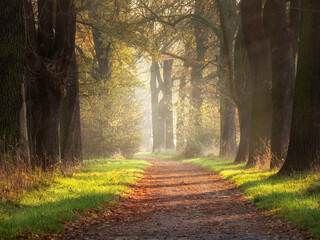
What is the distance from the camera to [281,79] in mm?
12828

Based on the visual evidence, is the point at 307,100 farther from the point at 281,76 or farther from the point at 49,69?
the point at 49,69

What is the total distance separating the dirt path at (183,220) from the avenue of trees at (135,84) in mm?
2532

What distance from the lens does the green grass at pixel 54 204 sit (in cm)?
583

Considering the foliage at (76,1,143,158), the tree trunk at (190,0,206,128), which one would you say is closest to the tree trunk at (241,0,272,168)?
the tree trunk at (190,0,206,128)

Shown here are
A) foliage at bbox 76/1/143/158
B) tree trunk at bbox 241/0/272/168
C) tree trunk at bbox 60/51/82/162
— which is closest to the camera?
tree trunk at bbox 241/0/272/168

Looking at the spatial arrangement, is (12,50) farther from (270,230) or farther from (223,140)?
(223,140)

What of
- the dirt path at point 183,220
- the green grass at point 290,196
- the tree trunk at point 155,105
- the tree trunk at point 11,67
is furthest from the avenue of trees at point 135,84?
the tree trunk at point 155,105

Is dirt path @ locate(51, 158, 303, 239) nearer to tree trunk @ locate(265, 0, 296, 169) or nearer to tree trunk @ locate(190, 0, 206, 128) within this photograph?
tree trunk @ locate(265, 0, 296, 169)

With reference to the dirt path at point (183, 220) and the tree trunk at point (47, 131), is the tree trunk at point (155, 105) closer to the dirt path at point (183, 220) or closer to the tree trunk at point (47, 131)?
the tree trunk at point (47, 131)

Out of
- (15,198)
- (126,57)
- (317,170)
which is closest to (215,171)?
(317,170)

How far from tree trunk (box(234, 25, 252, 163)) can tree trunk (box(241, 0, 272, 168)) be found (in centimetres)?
219

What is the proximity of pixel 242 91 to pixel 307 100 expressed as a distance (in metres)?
7.95

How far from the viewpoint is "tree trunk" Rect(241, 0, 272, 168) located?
1482cm

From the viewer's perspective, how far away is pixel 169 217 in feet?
25.3
